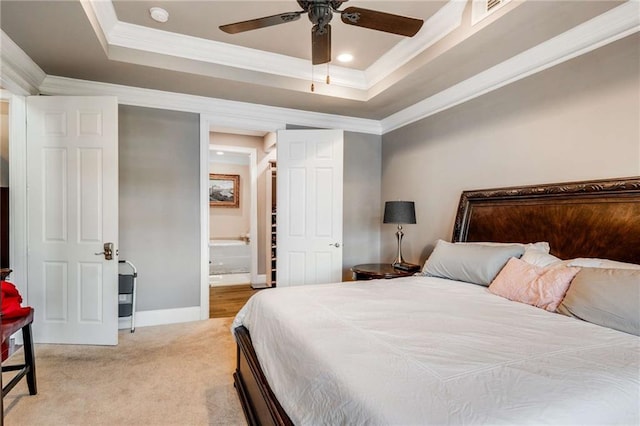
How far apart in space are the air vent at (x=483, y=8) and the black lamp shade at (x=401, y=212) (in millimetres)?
1756

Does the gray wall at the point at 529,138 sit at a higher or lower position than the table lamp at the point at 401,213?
higher

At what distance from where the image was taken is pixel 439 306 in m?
1.91

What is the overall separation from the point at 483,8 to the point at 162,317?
4.02 m

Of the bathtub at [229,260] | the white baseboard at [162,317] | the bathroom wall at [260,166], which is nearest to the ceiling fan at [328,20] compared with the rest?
the white baseboard at [162,317]

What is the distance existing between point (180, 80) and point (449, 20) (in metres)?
2.43

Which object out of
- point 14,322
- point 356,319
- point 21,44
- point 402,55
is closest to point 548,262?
point 356,319

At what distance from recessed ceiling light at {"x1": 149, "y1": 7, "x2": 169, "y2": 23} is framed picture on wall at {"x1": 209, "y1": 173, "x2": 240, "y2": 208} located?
619 centimetres

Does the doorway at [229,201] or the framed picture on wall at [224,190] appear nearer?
the doorway at [229,201]

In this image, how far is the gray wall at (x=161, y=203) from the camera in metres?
3.58

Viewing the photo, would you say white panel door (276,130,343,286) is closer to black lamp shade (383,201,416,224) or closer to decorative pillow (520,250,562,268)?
black lamp shade (383,201,416,224)

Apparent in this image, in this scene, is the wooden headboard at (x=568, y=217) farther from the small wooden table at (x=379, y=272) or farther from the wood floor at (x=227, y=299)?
the wood floor at (x=227, y=299)

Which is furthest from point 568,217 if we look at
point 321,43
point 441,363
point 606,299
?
point 321,43

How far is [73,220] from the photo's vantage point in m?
3.08

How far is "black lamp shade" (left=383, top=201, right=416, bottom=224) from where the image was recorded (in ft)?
11.8
